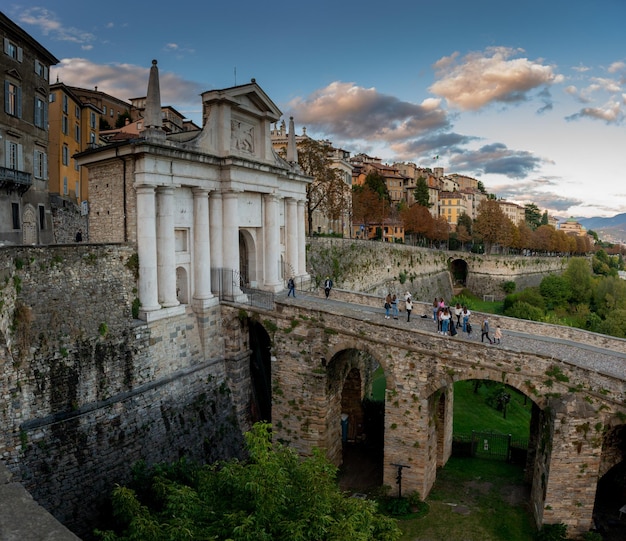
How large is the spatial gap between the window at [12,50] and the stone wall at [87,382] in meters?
19.0

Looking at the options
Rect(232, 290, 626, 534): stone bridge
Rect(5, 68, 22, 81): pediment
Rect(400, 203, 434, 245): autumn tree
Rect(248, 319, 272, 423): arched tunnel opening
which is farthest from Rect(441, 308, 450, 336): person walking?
Rect(400, 203, 434, 245): autumn tree

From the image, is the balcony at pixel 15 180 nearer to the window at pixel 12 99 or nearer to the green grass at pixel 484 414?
the window at pixel 12 99

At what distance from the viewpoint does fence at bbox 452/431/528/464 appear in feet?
68.3

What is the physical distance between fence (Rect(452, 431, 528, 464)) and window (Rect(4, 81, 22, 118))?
2973 centimetres

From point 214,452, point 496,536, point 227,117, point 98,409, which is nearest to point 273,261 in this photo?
point 227,117

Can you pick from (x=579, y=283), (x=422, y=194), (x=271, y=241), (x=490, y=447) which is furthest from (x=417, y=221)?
(x=490, y=447)

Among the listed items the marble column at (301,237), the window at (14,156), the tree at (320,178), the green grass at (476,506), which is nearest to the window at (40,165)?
the window at (14,156)

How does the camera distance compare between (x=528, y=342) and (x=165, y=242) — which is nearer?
(x=528, y=342)

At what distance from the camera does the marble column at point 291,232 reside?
27828mm

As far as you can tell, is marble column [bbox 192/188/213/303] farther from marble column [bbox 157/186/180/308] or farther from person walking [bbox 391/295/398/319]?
person walking [bbox 391/295/398/319]

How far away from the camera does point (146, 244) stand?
1852 cm

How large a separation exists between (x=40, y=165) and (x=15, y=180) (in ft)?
14.4

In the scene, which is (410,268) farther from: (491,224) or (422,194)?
(422,194)

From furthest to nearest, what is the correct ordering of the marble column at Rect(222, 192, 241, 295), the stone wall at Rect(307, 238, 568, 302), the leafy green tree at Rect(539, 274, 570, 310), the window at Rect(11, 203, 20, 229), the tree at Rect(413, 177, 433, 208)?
the tree at Rect(413, 177, 433, 208), the leafy green tree at Rect(539, 274, 570, 310), the stone wall at Rect(307, 238, 568, 302), the window at Rect(11, 203, 20, 229), the marble column at Rect(222, 192, 241, 295)
